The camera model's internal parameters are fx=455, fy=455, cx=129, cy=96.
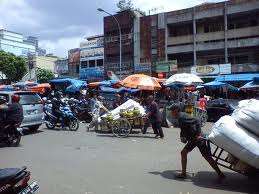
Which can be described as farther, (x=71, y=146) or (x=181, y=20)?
(x=181, y=20)

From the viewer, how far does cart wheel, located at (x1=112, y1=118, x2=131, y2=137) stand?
1700cm

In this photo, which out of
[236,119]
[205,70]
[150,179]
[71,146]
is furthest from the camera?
[205,70]

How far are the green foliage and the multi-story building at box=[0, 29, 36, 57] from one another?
5279 cm

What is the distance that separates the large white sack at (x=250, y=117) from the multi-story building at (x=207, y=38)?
3318 cm

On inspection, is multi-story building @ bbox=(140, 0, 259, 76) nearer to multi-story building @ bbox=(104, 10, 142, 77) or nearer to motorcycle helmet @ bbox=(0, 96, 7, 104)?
multi-story building @ bbox=(104, 10, 142, 77)

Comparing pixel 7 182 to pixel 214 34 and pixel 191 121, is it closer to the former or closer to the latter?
pixel 191 121

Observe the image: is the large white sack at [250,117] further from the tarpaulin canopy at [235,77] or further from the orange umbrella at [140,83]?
the tarpaulin canopy at [235,77]

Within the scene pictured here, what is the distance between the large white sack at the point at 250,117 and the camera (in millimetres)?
7992

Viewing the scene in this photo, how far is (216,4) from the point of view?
1751 inches

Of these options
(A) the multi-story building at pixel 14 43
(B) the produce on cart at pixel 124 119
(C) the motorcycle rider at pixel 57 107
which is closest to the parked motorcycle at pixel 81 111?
(C) the motorcycle rider at pixel 57 107

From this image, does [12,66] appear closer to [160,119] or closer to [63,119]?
[63,119]

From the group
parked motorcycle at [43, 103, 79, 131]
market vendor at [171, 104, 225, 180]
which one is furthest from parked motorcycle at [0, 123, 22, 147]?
market vendor at [171, 104, 225, 180]

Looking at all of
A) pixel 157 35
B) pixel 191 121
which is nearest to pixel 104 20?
pixel 157 35

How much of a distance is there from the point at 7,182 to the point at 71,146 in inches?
355
